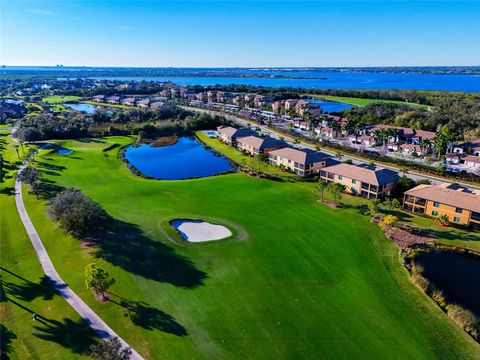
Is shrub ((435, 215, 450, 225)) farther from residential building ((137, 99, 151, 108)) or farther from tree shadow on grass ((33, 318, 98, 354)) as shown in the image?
residential building ((137, 99, 151, 108))

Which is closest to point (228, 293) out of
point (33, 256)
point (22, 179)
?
point (33, 256)

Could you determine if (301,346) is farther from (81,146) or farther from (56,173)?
(81,146)

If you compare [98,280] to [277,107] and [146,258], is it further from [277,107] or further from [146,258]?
[277,107]

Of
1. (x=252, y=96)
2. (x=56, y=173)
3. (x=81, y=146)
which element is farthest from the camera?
(x=252, y=96)

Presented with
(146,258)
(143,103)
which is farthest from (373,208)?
(143,103)

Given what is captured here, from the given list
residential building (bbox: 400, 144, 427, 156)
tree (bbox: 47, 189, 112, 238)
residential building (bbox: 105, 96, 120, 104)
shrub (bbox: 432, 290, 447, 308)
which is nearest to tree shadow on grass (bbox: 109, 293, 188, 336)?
tree (bbox: 47, 189, 112, 238)

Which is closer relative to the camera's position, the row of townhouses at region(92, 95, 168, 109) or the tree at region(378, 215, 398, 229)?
the tree at region(378, 215, 398, 229)
